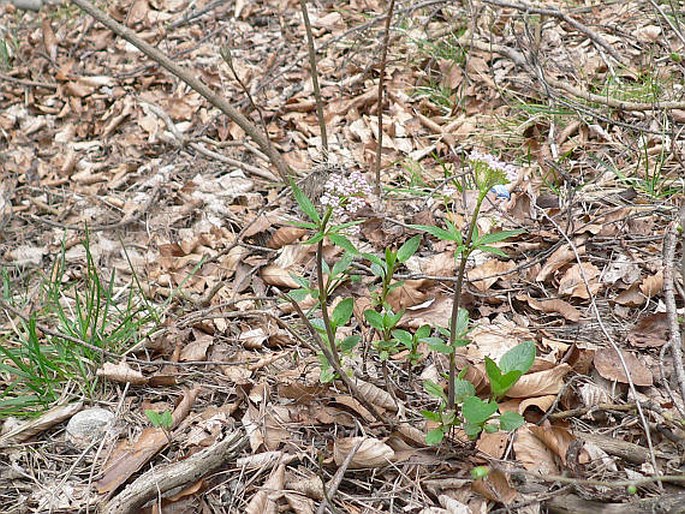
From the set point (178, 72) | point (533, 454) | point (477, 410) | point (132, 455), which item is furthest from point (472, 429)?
point (178, 72)

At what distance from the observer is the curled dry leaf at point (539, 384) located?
169 centimetres

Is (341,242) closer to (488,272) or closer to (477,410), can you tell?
(477,410)

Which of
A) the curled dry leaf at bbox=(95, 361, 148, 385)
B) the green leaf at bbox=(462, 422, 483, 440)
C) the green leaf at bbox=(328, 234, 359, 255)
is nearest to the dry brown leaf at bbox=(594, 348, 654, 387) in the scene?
the green leaf at bbox=(462, 422, 483, 440)

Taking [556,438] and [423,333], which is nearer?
[556,438]

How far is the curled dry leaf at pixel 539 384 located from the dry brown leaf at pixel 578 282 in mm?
376

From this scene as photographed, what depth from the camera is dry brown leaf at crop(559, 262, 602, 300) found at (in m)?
2.02

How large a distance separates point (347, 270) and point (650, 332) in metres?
0.95

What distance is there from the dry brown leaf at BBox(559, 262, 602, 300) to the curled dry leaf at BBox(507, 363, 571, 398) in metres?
0.38

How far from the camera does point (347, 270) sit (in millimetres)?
2285

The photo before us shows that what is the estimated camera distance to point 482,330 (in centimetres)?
195

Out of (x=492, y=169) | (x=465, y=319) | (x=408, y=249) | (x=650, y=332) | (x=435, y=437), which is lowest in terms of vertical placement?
(x=650, y=332)

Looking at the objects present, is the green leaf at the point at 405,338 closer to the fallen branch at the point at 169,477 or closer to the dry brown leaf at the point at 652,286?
the fallen branch at the point at 169,477

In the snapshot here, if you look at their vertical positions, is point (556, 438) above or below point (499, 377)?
below

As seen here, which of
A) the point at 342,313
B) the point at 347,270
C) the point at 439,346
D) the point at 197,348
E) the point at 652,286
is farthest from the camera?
the point at 347,270
